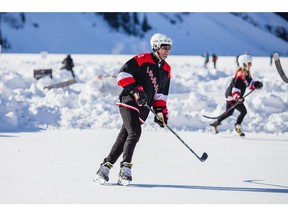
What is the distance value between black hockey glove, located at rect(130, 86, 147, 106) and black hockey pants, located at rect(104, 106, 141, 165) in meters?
0.19

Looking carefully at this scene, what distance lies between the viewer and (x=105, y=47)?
10769 cm

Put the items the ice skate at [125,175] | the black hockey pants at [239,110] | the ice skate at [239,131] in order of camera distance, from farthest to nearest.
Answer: the black hockey pants at [239,110] < the ice skate at [239,131] < the ice skate at [125,175]

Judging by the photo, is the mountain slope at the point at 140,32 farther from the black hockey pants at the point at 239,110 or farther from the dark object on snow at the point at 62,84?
the black hockey pants at the point at 239,110

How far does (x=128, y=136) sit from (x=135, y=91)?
43cm

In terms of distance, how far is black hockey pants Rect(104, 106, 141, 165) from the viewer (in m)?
5.22

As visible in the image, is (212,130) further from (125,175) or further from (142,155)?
(125,175)

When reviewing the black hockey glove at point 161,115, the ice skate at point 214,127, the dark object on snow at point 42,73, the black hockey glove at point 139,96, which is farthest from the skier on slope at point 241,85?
the dark object on snow at point 42,73

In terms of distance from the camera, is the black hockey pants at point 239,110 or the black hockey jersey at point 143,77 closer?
the black hockey jersey at point 143,77

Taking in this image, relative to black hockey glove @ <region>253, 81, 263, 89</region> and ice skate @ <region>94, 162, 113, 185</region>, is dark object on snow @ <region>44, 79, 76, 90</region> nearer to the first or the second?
black hockey glove @ <region>253, 81, 263, 89</region>

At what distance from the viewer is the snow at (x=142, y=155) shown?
4938 mm

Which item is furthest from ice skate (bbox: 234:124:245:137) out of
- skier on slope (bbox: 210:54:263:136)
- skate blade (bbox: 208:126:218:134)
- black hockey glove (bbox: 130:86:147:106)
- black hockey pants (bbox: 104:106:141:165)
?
black hockey glove (bbox: 130:86:147:106)

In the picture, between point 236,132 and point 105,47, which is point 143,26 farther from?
point 236,132
